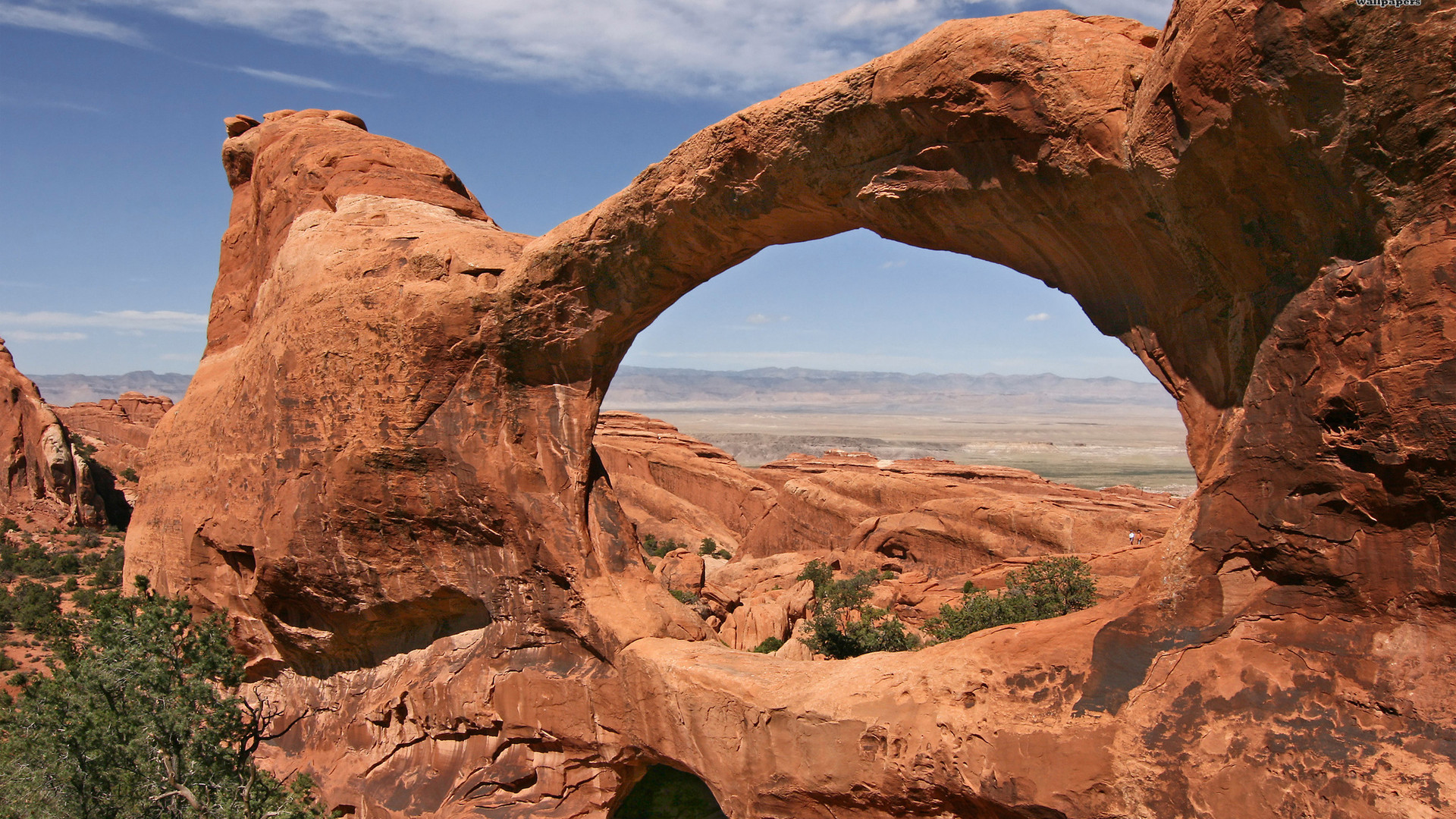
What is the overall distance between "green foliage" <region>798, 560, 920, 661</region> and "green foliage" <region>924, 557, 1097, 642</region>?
73 centimetres

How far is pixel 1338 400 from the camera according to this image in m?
4.19

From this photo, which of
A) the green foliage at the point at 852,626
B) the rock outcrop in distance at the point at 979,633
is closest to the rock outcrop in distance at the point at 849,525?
the green foliage at the point at 852,626

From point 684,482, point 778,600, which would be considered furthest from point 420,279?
point 684,482

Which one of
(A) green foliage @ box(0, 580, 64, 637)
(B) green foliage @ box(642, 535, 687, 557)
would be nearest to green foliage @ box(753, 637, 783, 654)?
(B) green foliage @ box(642, 535, 687, 557)

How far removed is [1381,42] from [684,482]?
3124cm

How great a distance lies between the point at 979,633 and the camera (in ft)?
19.0

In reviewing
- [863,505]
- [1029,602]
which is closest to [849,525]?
[863,505]

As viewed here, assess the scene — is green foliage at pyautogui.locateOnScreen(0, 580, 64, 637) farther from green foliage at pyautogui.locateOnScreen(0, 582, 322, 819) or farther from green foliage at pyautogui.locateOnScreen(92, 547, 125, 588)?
green foliage at pyautogui.locateOnScreen(0, 582, 322, 819)

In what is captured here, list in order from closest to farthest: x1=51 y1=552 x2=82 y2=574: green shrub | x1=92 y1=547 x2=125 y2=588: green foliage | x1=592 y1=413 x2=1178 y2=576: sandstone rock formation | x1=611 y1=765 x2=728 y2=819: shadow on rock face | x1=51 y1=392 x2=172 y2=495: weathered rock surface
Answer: x1=611 y1=765 x2=728 y2=819: shadow on rock face → x1=592 y1=413 x2=1178 y2=576: sandstone rock formation → x1=92 y1=547 x2=125 y2=588: green foliage → x1=51 y1=552 x2=82 y2=574: green shrub → x1=51 y1=392 x2=172 y2=495: weathered rock surface

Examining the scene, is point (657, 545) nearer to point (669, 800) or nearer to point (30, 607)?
point (30, 607)

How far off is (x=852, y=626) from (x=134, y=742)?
9854 millimetres

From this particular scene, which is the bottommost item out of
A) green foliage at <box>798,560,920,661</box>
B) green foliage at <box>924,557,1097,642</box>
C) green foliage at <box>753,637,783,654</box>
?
green foliage at <box>753,637,783,654</box>

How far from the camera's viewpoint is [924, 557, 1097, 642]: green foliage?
1367cm

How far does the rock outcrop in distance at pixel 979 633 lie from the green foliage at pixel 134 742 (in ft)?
3.71
